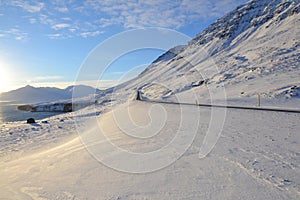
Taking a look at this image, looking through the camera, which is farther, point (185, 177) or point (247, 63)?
point (247, 63)

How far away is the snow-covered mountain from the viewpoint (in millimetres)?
34719

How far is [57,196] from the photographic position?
4863 mm

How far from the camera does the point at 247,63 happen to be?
204 feet

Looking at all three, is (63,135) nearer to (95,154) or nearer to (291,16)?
(95,154)

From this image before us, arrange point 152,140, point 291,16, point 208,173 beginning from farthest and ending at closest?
point 291,16 < point 152,140 < point 208,173

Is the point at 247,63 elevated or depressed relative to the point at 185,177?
elevated

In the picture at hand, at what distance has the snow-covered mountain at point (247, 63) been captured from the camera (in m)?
34.7

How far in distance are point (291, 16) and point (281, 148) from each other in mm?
110152

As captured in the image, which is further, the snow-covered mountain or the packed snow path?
the snow-covered mountain

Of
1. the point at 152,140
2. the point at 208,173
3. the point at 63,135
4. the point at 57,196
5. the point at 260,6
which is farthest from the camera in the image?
the point at 260,6

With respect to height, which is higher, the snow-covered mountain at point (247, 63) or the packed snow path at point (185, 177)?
the snow-covered mountain at point (247, 63)

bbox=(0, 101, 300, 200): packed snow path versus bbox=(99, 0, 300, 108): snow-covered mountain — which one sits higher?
bbox=(99, 0, 300, 108): snow-covered mountain

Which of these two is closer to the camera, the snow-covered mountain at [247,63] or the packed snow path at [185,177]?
the packed snow path at [185,177]

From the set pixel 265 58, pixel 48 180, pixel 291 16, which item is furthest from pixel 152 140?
pixel 291 16
